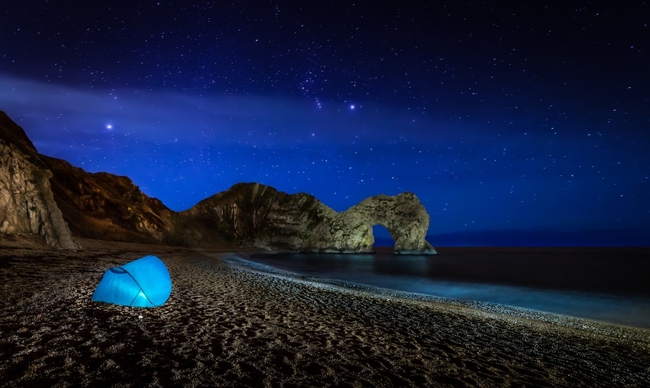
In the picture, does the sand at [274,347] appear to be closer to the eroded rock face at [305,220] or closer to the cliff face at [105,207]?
the cliff face at [105,207]

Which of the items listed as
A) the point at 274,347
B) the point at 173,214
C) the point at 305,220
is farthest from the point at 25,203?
the point at 305,220

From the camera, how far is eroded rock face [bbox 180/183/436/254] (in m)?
91.7

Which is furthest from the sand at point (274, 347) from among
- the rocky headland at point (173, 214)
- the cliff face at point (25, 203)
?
the rocky headland at point (173, 214)

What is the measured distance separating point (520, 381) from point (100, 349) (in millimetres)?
7698

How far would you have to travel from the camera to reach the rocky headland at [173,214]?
29.6 m

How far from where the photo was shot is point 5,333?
6.22 m

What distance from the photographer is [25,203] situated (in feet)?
95.4

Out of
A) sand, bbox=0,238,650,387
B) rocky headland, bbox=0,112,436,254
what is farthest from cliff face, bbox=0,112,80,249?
sand, bbox=0,238,650,387

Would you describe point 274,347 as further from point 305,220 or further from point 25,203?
point 305,220

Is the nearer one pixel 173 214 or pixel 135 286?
pixel 135 286

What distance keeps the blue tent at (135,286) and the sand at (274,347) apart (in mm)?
366

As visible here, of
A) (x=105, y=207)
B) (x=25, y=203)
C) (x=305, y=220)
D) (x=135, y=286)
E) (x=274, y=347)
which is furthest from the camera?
(x=305, y=220)

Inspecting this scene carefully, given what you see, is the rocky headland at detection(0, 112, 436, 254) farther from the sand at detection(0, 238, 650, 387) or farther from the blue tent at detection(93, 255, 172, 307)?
the blue tent at detection(93, 255, 172, 307)

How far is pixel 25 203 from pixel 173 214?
9826cm
